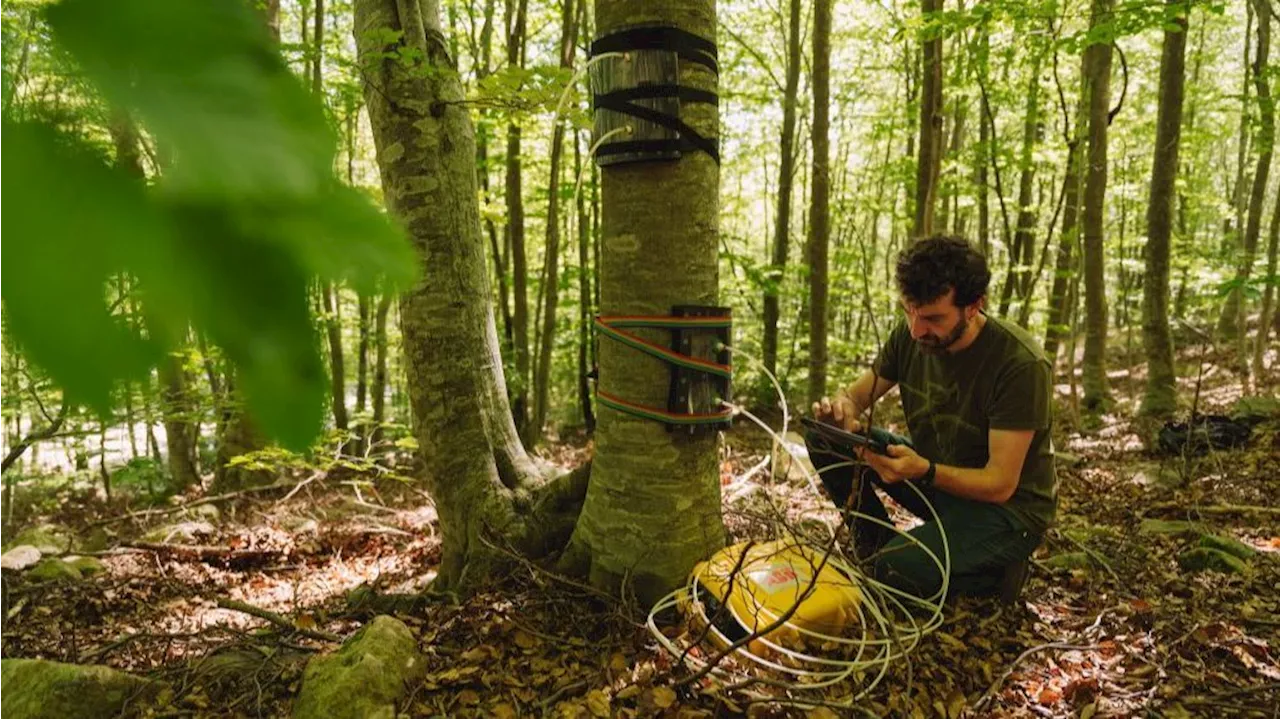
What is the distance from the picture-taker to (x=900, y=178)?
38.0ft

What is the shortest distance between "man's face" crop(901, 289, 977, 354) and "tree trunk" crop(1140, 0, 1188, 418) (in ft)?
22.6

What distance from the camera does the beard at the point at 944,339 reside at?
2.81 meters

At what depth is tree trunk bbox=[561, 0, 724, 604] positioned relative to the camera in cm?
227

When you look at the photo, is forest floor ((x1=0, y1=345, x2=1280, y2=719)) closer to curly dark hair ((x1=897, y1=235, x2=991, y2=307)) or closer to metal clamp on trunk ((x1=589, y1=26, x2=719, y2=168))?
curly dark hair ((x1=897, y1=235, x2=991, y2=307))

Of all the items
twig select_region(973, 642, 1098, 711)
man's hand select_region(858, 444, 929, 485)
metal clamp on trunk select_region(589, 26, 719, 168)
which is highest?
metal clamp on trunk select_region(589, 26, 719, 168)

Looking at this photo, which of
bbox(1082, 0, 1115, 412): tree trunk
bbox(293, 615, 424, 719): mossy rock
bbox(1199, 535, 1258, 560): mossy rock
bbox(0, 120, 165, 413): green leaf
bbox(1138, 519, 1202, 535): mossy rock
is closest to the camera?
bbox(0, 120, 165, 413): green leaf

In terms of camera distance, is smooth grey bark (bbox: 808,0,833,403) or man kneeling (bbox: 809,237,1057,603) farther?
smooth grey bark (bbox: 808,0,833,403)

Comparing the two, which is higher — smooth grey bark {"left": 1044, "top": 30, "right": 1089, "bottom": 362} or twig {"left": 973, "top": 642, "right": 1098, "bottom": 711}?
smooth grey bark {"left": 1044, "top": 30, "right": 1089, "bottom": 362}

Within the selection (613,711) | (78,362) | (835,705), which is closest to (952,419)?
(835,705)

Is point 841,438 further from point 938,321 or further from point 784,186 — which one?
point 784,186

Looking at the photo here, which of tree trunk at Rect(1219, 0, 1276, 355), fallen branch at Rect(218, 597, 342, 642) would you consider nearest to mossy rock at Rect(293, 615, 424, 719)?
fallen branch at Rect(218, 597, 342, 642)

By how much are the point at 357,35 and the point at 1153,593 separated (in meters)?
4.44

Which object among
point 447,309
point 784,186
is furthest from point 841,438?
point 784,186

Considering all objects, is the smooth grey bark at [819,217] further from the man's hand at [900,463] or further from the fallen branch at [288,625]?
the fallen branch at [288,625]
